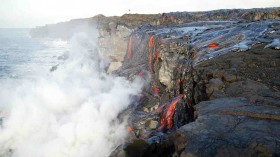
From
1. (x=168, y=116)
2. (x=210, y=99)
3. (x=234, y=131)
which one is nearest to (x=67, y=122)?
(x=168, y=116)

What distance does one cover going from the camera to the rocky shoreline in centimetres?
336

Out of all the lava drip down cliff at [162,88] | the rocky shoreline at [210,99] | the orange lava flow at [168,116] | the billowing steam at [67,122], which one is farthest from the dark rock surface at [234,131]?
the billowing steam at [67,122]

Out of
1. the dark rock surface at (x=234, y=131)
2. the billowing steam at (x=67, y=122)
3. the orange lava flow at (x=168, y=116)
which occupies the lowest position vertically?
the billowing steam at (x=67, y=122)

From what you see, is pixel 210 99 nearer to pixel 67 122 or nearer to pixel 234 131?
pixel 234 131

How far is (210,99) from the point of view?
199 inches

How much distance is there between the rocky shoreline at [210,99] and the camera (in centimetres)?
336

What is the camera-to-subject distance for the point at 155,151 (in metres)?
5.05

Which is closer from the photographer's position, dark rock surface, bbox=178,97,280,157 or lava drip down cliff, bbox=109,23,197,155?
dark rock surface, bbox=178,97,280,157

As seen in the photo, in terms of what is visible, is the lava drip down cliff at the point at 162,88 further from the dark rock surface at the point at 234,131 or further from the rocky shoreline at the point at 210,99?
the dark rock surface at the point at 234,131

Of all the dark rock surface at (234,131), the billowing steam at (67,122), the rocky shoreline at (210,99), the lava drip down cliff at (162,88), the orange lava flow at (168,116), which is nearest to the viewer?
the dark rock surface at (234,131)

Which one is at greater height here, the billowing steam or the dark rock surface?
the dark rock surface

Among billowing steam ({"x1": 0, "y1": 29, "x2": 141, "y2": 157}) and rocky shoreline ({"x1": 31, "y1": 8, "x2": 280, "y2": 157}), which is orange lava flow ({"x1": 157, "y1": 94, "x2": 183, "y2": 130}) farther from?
billowing steam ({"x1": 0, "y1": 29, "x2": 141, "y2": 157})

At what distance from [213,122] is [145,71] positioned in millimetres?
9718

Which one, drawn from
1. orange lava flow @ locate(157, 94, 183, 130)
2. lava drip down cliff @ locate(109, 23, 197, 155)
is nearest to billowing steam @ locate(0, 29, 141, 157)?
lava drip down cliff @ locate(109, 23, 197, 155)
